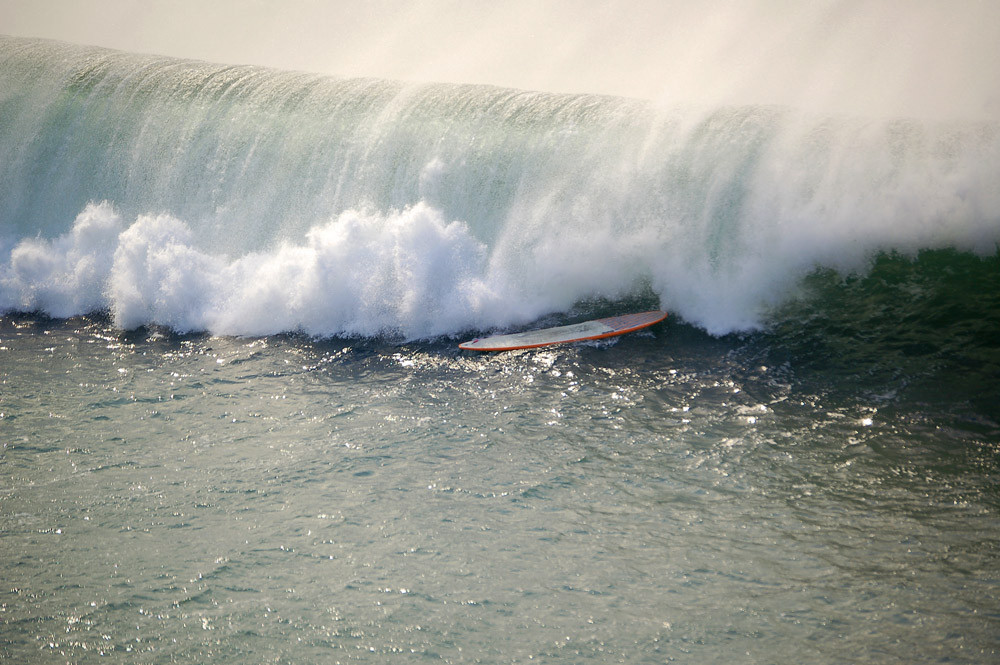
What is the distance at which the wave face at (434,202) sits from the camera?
1127 centimetres

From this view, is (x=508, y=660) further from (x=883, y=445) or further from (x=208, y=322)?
(x=208, y=322)

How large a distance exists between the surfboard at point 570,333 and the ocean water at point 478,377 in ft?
0.73

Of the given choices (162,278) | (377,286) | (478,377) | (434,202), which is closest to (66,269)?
(162,278)

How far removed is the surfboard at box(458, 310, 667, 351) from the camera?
11211 millimetres

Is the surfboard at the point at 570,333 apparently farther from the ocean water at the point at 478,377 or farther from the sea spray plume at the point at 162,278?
the sea spray plume at the point at 162,278

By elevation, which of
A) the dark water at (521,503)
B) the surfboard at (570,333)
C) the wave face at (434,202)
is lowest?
the dark water at (521,503)

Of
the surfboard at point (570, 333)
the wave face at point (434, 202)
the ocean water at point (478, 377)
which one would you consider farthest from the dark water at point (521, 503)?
the wave face at point (434, 202)

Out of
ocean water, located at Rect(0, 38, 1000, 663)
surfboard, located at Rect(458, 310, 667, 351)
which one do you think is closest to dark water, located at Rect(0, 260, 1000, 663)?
ocean water, located at Rect(0, 38, 1000, 663)

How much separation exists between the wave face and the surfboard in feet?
1.85

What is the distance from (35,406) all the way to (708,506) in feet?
26.8

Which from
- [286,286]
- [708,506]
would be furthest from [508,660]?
[286,286]

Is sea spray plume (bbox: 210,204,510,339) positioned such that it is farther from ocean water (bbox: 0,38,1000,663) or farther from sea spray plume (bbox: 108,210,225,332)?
sea spray plume (bbox: 108,210,225,332)

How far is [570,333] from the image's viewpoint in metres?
11.4

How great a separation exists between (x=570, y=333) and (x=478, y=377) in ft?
5.52
